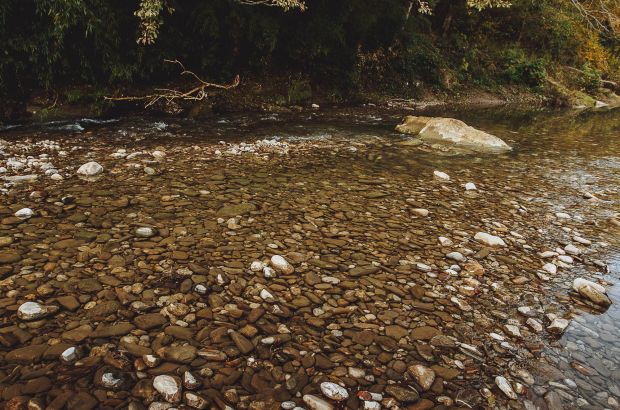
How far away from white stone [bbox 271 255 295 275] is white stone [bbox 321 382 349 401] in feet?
4.63

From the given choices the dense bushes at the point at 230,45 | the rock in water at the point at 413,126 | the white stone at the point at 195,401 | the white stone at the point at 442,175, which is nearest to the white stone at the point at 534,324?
the white stone at the point at 195,401

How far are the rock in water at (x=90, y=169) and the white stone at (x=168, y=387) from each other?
4.51 meters

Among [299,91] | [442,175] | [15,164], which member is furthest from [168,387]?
[299,91]

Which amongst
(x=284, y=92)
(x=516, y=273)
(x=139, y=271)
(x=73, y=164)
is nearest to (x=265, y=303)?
(x=139, y=271)

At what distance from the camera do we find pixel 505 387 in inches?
102

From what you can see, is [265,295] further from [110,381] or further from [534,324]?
[534,324]

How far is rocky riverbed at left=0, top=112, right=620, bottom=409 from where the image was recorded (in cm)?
252

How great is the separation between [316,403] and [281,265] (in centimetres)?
164

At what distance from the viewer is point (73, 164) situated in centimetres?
→ 641

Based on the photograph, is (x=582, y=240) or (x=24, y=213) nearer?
(x=24, y=213)

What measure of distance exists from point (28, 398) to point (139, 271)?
1444mm

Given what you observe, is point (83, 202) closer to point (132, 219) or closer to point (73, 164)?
point (132, 219)

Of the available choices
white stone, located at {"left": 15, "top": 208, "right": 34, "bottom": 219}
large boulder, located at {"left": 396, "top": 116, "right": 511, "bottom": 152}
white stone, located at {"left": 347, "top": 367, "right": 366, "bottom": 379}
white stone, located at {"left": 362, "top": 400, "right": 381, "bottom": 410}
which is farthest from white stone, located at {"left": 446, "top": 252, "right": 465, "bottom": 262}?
large boulder, located at {"left": 396, "top": 116, "right": 511, "bottom": 152}

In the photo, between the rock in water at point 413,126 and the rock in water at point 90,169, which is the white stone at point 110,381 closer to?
the rock in water at point 90,169
